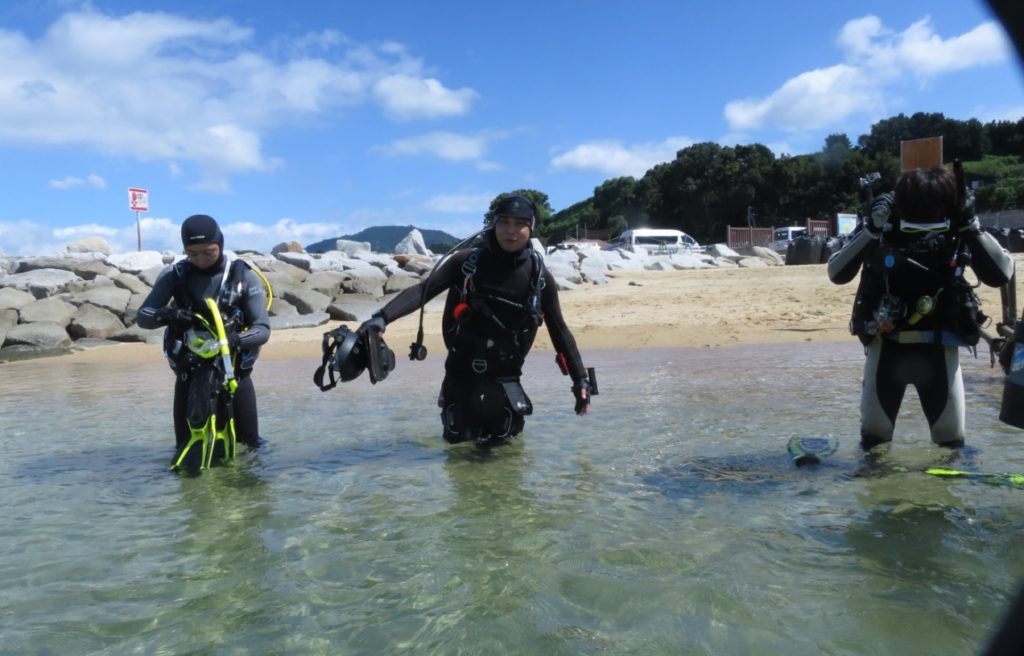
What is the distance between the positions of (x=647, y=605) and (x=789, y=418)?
357 centimetres

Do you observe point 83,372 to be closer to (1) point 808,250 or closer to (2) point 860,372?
(2) point 860,372

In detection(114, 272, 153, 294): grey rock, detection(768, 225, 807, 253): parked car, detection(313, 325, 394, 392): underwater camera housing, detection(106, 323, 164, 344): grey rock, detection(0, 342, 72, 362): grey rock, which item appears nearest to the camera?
detection(313, 325, 394, 392): underwater camera housing

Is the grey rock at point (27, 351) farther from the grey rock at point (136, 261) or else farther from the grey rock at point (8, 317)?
the grey rock at point (136, 261)

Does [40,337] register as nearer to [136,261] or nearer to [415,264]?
[136,261]

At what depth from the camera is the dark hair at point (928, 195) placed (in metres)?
A: 3.82

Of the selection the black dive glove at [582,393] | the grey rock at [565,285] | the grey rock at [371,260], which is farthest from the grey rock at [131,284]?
the black dive glove at [582,393]

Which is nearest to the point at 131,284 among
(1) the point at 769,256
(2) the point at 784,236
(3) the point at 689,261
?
(3) the point at 689,261

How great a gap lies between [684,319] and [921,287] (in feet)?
29.4

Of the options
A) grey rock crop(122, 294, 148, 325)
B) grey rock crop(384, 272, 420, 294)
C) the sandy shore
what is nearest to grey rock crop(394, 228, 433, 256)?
grey rock crop(384, 272, 420, 294)

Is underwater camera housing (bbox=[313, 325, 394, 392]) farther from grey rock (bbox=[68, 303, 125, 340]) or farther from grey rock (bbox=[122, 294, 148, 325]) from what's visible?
grey rock (bbox=[122, 294, 148, 325])

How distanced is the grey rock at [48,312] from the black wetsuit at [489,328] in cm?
1326

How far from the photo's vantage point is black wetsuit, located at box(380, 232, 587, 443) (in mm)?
4719

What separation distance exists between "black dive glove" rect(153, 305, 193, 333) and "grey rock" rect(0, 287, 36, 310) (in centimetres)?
1461

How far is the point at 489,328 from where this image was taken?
4797 mm
